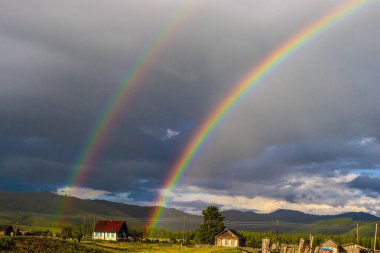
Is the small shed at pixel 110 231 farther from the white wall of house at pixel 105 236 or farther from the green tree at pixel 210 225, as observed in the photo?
the green tree at pixel 210 225

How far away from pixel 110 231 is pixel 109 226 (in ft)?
9.43

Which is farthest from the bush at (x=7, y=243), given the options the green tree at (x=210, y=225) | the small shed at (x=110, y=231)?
the small shed at (x=110, y=231)

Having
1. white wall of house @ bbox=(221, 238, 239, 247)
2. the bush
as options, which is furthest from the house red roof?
the bush

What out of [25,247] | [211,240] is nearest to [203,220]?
[211,240]

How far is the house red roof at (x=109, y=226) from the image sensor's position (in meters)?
137

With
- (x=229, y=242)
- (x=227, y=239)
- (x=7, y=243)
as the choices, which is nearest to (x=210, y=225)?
(x=227, y=239)

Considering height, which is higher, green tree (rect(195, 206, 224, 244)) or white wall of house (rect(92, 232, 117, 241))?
green tree (rect(195, 206, 224, 244))

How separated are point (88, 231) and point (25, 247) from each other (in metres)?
108

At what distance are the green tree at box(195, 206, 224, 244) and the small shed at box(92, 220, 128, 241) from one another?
24.7 m

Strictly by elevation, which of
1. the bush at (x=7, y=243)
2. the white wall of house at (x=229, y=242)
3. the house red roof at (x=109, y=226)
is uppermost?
the bush at (x=7, y=243)

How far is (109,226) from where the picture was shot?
139375mm

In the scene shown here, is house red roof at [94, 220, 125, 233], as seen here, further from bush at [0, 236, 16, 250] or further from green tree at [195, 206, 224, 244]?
bush at [0, 236, 16, 250]

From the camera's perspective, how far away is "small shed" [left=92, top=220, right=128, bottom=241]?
Result: 136 meters

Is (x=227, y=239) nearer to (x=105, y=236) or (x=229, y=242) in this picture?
(x=229, y=242)
